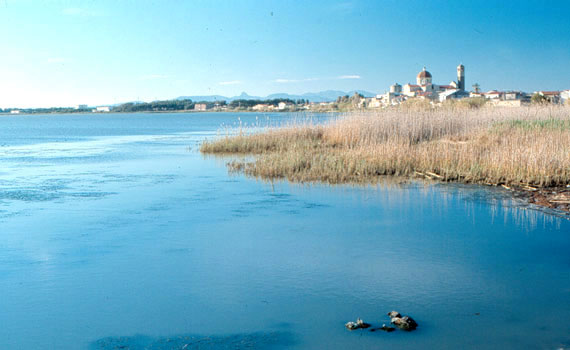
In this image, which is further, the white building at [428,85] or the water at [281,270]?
the white building at [428,85]

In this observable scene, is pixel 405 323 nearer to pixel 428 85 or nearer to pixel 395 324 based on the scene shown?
pixel 395 324

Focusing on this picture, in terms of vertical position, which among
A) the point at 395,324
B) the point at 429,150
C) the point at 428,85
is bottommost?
the point at 395,324

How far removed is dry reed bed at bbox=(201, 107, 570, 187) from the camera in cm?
995

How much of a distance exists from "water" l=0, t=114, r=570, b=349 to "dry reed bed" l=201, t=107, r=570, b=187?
0.98 metres

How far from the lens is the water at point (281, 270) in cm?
399

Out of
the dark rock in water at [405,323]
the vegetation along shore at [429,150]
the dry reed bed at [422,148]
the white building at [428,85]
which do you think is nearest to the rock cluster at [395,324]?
the dark rock in water at [405,323]

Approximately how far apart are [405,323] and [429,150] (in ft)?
29.1

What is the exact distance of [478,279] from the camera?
503cm

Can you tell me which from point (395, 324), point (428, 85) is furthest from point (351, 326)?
point (428, 85)

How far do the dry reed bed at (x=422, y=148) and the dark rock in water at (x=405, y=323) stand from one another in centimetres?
624

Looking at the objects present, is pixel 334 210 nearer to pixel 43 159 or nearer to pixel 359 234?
pixel 359 234

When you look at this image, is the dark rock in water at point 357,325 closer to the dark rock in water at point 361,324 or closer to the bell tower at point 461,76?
the dark rock in water at point 361,324

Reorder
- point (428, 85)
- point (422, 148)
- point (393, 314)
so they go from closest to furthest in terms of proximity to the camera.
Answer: point (393, 314) < point (422, 148) < point (428, 85)

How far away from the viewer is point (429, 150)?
12.4 metres
